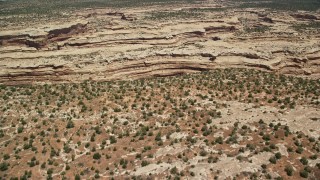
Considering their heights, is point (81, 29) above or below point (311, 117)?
above

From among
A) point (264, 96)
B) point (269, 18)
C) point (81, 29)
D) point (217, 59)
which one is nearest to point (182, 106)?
point (264, 96)

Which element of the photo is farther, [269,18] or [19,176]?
[269,18]

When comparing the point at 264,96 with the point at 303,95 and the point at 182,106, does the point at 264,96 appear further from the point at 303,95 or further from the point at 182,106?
the point at 182,106

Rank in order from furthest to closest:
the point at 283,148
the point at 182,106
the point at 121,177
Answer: the point at 182,106
the point at 283,148
the point at 121,177

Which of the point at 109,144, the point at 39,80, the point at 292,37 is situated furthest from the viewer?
the point at 292,37

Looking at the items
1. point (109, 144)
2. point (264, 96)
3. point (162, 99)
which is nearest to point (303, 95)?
point (264, 96)

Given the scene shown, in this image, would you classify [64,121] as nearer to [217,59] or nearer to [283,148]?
[283,148]
